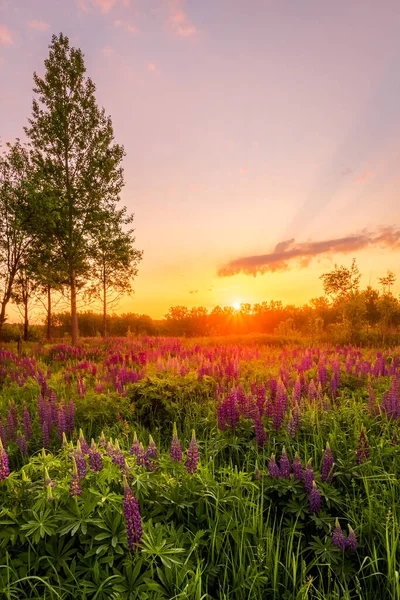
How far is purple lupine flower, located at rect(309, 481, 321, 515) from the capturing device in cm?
271

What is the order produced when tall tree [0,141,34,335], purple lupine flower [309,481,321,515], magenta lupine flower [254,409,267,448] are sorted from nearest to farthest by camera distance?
purple lupine flower [309,481,321,515]
magenta lupine flower [254,409,267,448]
tall tree [0,141,34,335]

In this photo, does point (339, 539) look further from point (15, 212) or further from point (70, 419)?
point (15, 212)

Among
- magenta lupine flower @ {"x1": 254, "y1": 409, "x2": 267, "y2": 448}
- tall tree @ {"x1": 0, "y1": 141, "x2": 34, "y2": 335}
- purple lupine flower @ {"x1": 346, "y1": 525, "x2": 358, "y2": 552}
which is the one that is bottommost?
purple lupine flower @ {"x1": 346, "y1": 525, "x2": 358, "y2": 552}

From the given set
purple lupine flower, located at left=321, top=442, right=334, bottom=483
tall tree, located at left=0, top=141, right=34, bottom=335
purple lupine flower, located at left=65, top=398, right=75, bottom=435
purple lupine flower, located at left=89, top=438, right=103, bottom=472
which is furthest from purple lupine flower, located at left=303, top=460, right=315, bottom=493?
tall tree, located at left=0, top=141, right=34, bottom=335

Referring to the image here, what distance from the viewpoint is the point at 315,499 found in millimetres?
2723

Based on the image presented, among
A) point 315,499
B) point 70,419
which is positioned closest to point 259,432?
point 315,499

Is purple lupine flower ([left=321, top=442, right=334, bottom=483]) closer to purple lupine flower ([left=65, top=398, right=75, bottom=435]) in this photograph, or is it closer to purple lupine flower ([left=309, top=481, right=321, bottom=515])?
purple lupine flower ([left=309, top=481, right=321, bottom=515])

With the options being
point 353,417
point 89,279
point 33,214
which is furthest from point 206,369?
point 89,279

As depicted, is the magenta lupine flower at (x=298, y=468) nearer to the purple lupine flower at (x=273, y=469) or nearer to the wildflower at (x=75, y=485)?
the purple lupine flower at (x=273, y=469)

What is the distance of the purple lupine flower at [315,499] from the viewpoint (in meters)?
2.71

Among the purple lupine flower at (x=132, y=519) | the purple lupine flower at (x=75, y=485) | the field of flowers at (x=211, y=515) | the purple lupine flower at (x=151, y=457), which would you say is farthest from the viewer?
the purple lupine flower at (x=151, y=457)

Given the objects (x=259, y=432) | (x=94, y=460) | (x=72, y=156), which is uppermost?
(x=72, y=156)

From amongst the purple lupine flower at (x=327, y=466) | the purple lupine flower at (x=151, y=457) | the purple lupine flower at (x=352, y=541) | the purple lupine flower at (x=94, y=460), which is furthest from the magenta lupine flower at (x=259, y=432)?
the purple lupine flower at (x=94, y=460)

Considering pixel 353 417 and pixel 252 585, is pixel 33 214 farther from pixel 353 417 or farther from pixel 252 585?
pixel 252 585
